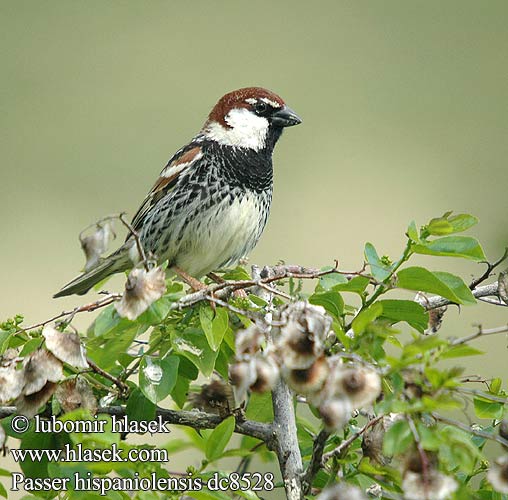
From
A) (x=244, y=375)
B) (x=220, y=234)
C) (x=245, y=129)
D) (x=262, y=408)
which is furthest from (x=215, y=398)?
(x=245, y=129)

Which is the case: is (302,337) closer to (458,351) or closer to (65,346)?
(458,351)

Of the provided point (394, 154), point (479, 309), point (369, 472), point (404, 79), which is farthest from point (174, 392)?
point (404, 79)

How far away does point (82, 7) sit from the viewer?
505 centimetres

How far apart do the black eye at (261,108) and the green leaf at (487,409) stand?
126 cm

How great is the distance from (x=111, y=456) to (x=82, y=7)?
4.40 meters

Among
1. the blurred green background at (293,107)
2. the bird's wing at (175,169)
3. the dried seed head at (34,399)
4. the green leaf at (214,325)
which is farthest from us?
the blurred green background at (293,107)

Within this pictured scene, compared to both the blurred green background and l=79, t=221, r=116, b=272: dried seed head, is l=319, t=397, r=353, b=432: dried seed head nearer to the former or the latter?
l=79, t=221, r=116, b=272: dried seed head

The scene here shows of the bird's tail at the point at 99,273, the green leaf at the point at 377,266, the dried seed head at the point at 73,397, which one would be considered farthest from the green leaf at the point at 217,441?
the bird's tail at the point at 99,273

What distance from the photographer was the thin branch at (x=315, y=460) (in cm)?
94

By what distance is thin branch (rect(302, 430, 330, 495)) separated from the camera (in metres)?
0.94

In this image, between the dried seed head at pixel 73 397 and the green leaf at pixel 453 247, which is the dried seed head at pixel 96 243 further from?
the green leaf at pixel 453 247

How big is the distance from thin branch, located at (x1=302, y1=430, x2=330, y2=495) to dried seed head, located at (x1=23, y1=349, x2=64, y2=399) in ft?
0.92

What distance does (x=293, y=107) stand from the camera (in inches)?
164

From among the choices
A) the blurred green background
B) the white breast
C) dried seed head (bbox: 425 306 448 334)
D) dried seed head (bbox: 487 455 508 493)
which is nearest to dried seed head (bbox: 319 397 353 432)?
dried seed head (bbox: 487 455 508 493)
